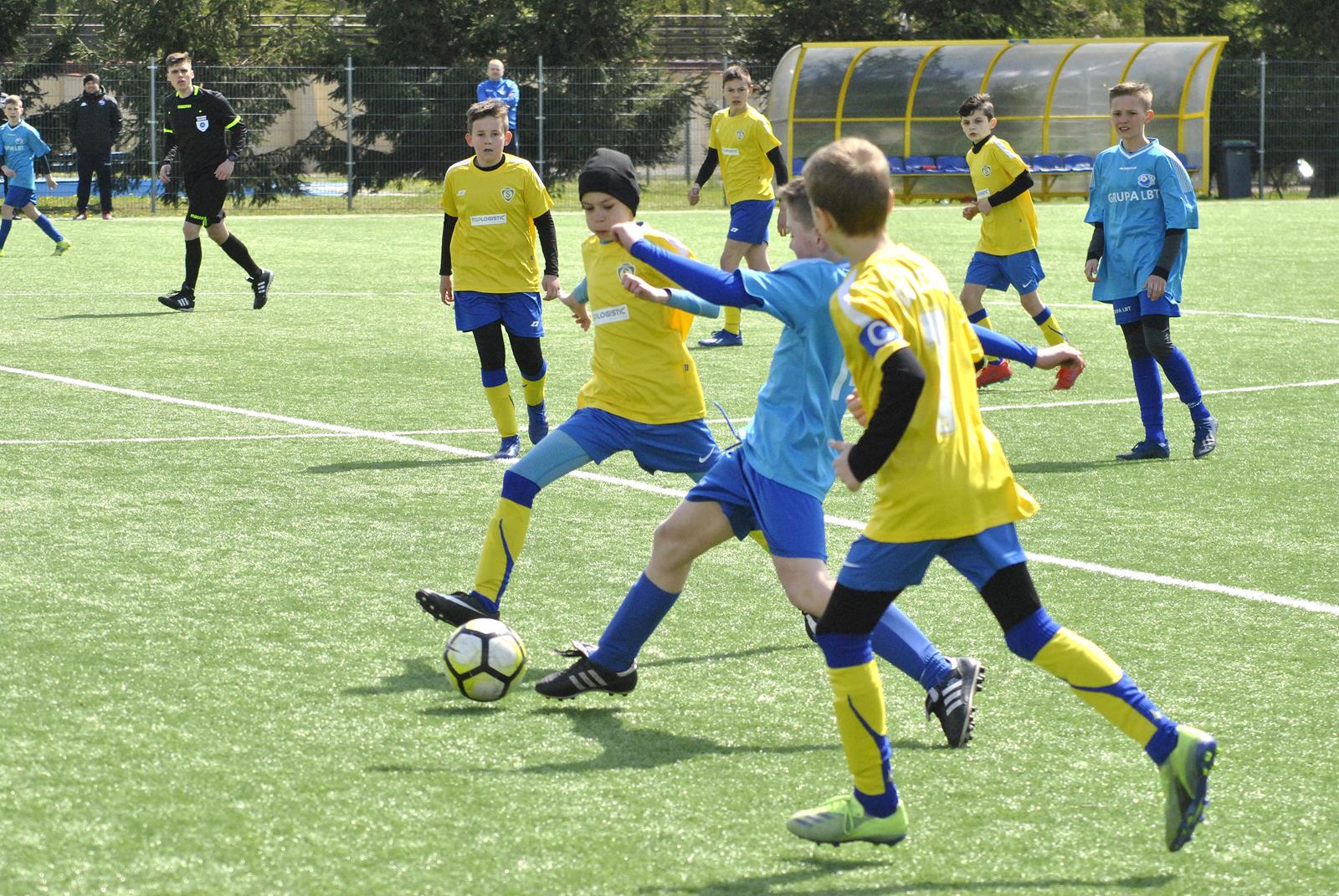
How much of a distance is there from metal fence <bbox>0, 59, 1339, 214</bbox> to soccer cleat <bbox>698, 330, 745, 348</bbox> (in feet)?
60.6

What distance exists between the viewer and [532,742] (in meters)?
4.66

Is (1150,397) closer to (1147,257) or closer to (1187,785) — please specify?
(1147,257)

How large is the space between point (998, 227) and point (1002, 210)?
0.12 metres

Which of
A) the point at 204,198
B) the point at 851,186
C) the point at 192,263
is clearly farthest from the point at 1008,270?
the point at 851,186

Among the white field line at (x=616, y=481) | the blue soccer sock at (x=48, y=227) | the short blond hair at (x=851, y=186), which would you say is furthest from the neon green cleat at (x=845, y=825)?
the blue soccer sock at (x=48, y=227)

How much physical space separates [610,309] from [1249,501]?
152 inches

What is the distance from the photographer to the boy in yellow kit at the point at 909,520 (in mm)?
3775

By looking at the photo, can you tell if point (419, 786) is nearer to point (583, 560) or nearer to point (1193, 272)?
point (583, 560)

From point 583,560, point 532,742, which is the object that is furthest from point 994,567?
point 583,560

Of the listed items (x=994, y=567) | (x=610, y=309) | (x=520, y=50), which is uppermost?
(x=520, y=50)

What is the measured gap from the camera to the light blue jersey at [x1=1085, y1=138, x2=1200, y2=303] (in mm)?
9141

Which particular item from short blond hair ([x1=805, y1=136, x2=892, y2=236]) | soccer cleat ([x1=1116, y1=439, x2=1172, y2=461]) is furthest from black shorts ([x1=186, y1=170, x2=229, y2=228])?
short blond hair ([x1=805, y1=136, x2=892, y2=236])

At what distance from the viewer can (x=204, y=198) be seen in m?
15.8

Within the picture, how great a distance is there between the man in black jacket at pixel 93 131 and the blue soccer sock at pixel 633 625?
24.5m
